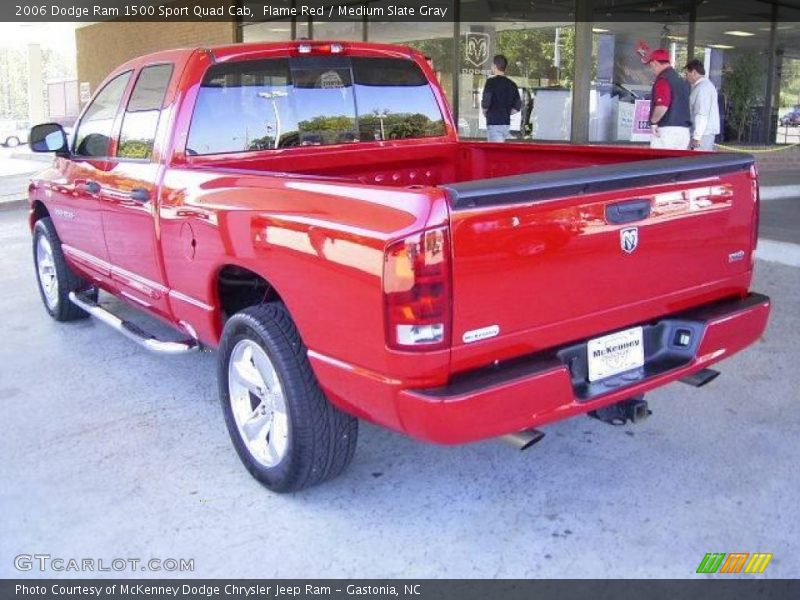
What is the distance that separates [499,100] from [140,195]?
7812 mm

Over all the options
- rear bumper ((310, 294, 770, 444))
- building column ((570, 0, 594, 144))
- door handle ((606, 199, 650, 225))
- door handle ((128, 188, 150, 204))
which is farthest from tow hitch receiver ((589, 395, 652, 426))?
building column ((570, 0, 594, 144))

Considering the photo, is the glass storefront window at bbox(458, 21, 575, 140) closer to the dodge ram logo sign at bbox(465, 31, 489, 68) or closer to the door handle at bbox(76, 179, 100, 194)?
the dodge ram logo sign at bbox(465, 31, 489, 68)

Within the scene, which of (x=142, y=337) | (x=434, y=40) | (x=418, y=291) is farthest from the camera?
(x=434, y=40)

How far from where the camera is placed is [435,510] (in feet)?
11.2

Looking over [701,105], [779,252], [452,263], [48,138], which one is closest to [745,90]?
[701,105]

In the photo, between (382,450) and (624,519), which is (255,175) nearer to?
(382,450)

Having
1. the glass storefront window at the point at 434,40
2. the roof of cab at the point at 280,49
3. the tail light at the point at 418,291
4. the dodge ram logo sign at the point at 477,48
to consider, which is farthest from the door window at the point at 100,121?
the dodge ram logo sign at the point at 477,48

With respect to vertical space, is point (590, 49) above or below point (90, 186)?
above

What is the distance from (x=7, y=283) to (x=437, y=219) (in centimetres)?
639

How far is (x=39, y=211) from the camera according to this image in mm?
6242

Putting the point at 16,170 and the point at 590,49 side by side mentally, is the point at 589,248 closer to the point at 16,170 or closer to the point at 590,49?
the point at 590,49

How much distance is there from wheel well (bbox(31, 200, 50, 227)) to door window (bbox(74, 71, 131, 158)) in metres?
0.98

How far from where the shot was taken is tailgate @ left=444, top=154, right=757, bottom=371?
8.89ft

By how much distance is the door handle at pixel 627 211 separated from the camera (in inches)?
118
